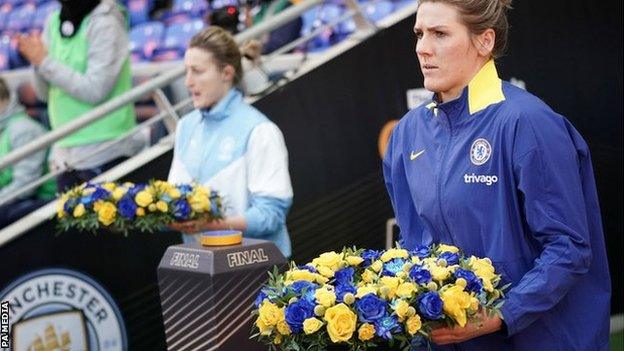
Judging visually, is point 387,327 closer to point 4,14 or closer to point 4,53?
point 4,53

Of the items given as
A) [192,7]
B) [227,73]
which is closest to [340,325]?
[227,73]

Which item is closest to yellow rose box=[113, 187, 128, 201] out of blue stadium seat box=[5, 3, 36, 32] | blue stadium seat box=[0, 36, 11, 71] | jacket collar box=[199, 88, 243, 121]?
jacket collar box=[199, 88, 243, 121]

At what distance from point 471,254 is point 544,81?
439 centimetres

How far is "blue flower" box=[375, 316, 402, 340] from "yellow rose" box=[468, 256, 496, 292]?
26cm

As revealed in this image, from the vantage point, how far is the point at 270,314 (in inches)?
115

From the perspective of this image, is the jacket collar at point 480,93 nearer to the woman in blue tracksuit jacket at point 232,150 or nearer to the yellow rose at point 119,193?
the woman in blue tracksuit jacket at point 232,150

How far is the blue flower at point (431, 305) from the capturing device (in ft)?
9.34

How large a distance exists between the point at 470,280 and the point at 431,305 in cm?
14

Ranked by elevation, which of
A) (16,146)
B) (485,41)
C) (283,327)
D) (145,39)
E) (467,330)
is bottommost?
(145,39)

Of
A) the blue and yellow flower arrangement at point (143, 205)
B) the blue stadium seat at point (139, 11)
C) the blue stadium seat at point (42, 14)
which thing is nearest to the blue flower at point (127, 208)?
the blue and yellow flower arrangement at point (143, 205)

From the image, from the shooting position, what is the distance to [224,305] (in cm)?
452

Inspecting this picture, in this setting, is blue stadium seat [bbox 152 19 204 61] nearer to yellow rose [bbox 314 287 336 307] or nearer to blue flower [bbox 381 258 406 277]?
blue flower [bbox 381 258 406 277]

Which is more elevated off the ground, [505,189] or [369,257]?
[505,189]

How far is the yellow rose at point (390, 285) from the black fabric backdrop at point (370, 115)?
3866 millimetres
